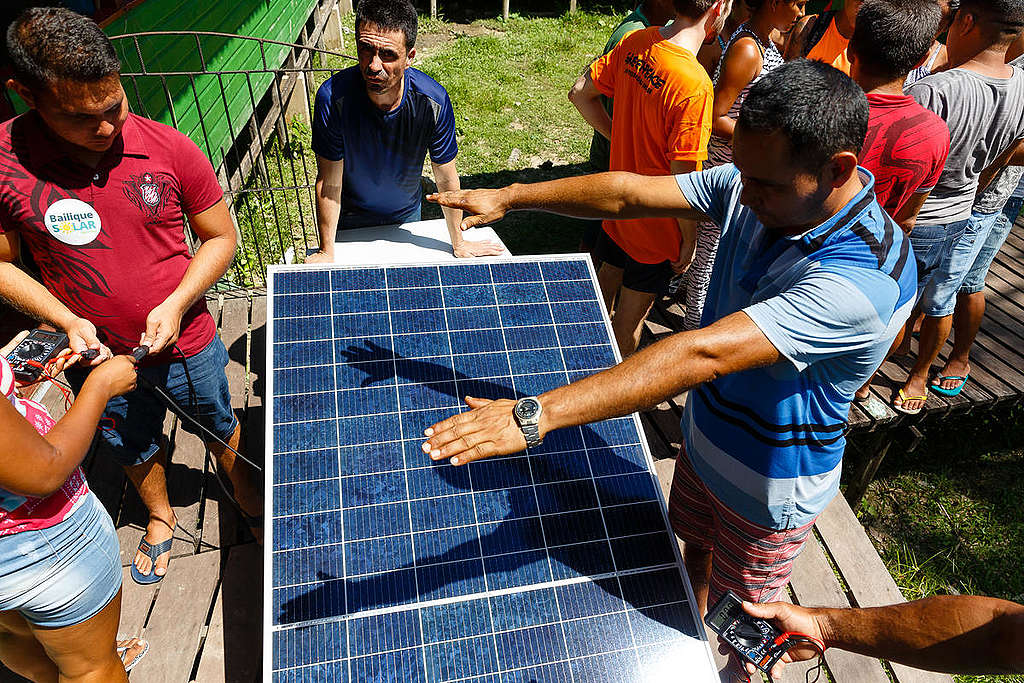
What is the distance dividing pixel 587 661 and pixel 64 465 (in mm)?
1739

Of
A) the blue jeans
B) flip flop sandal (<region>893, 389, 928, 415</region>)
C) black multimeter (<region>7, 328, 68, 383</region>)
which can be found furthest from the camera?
flip flop sandal (<region>893, 389, 928, 415</region>)

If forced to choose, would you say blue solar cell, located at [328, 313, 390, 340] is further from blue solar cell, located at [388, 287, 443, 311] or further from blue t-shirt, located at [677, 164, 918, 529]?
blue t-shirt, located at [677, 164, 918, 529]

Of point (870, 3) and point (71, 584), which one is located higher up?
point (870, 3)

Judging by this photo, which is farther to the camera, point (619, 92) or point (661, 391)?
point (619, 92)

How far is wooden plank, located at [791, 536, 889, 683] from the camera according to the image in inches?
120

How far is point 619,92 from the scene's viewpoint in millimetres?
3865

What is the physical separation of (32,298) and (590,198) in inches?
87.9

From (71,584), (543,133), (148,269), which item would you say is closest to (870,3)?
(148,269)

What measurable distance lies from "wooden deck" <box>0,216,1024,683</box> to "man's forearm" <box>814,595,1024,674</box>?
1.29 metres

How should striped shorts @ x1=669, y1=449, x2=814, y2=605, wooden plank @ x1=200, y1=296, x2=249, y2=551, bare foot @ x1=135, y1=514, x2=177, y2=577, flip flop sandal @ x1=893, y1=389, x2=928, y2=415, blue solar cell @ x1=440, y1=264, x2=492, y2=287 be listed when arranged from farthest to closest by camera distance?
flip flop sandal @ x1=893, y1=389, x2=928, y2=415 → wooden plank @ x1=200, y1=296, x2=249, y2=551 → bare foot @ x1=135, y1=514, x2=177, y2=577 → blue solar cell @ x1=440, y1=264, x2=492, y2=287 → striped shorts @ x1=669, y1=449, x2=814, y2=605

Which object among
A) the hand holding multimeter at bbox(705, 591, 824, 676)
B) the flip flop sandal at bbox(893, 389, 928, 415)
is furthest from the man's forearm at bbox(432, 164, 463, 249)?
the flip flop sandal at bbox(893, 389, 928, 415)

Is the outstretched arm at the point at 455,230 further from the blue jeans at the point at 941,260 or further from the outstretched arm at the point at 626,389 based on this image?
the blue jeans at the point at 941,260

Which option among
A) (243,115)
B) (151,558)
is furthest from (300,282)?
(243,115)

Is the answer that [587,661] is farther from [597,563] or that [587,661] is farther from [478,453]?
[478,453]
